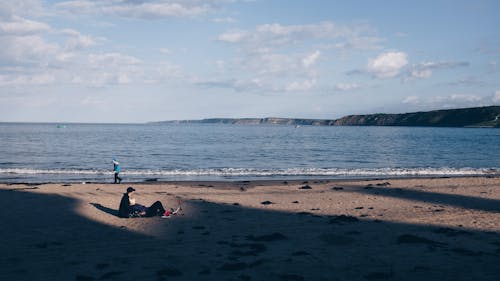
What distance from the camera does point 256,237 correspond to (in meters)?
11.7

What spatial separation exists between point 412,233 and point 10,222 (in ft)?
44.6

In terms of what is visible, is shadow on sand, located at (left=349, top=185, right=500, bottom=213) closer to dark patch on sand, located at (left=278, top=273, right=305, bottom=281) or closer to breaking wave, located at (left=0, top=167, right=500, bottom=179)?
breaking wave, located at (left=0, top=167, right=500, bottom=179)

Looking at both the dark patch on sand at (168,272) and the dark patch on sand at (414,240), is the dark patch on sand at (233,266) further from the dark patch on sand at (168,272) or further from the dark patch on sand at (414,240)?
the dark patch on sand at (414,240)

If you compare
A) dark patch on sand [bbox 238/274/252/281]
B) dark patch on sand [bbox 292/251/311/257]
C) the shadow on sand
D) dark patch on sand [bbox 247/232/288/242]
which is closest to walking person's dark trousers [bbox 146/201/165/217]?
dark patch on sand [bbox 247/232/288/242]

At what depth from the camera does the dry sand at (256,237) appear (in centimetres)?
883

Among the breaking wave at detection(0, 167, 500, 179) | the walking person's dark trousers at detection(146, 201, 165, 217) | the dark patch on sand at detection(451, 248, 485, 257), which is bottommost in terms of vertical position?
the breaking wave at detection(0, 167, 500, 179)

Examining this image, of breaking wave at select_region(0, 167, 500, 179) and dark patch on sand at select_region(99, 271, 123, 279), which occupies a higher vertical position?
dark patch on sand at select_region(99, 271, 123, 279)

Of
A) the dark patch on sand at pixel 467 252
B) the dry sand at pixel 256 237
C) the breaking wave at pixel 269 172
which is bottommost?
the breaking wave at pixel 269 172

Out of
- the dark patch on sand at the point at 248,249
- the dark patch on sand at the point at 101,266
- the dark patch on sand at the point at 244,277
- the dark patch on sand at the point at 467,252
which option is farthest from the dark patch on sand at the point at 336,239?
the dark patch on sand at the point at 101,266

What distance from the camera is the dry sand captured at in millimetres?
8828

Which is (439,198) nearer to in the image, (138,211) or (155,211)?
(155,211)

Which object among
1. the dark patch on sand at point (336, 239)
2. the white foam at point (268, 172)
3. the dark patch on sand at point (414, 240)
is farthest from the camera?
the white foam at point (268, 172)

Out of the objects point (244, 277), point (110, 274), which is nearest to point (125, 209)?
point (110, 274)

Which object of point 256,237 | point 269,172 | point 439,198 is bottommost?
point 269,172
